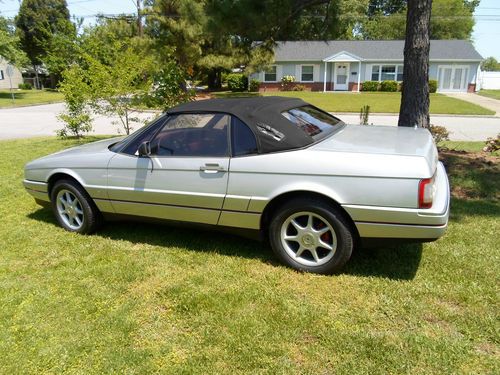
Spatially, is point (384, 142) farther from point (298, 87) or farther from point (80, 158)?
point (298, 87)

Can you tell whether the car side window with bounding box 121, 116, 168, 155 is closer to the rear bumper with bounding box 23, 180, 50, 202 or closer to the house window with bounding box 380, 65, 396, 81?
the rear bumper with bounding box 23, 180, 50, 202

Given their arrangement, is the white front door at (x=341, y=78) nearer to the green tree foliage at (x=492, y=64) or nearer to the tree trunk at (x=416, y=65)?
the tree trunk at (x=416, y=65)

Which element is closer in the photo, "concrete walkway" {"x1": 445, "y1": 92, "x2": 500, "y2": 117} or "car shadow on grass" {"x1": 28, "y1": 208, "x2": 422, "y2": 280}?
"car shadow on grass" {"x1": 28, "y1": 208, "x2": 422, "y2": 280}

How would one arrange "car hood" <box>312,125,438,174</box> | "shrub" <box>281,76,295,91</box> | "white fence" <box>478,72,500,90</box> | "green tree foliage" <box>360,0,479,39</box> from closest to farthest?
"car hood" <box>312,125,438,174</box> < "shrub" <box>281,76,295,91</box> < "white fence" <box>478,72,500,90</box> < "green tree foliage" <box>360,0,479,39</box>

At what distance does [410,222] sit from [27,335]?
9.92 feet

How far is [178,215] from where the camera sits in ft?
13.5

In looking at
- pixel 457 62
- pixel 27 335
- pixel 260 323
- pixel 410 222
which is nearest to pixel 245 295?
pixel 260 323

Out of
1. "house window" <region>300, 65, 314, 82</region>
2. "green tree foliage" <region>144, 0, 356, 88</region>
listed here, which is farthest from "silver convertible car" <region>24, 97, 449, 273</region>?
"house window" <region>300, 65, 314, 82</region>

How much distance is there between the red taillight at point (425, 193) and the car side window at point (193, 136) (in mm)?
1709

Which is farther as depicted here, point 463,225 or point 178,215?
point 463,225

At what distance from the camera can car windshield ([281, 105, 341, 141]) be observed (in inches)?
157

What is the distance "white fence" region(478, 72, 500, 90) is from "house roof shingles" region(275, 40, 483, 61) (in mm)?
11986

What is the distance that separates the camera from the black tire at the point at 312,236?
3.45m

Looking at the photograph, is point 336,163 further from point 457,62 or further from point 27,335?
point 457,62
